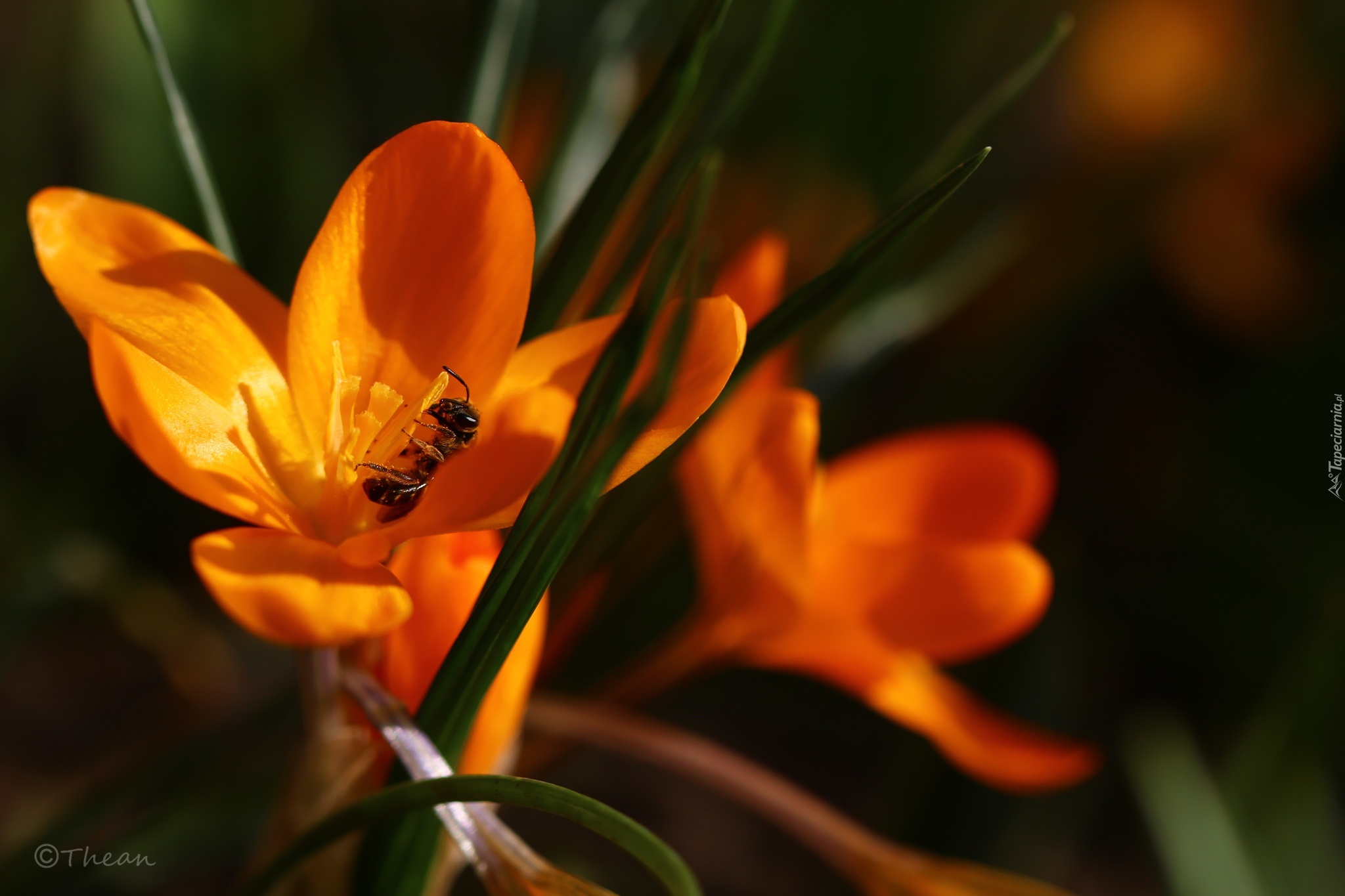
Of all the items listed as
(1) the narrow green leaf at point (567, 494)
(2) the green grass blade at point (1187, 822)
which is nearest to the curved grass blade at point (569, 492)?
(1) the narrow green leaf at point (567, 494)

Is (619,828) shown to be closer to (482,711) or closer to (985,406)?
(482,711)

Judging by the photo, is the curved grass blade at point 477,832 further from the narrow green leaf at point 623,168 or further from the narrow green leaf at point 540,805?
the narrow green leaf at point 623,168

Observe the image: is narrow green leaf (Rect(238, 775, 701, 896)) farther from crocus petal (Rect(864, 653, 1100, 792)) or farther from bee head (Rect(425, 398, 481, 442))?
crocus petal (Rect(864, 653, 1100, 792))

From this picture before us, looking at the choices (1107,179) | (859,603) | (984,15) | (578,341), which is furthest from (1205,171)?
(578,341)

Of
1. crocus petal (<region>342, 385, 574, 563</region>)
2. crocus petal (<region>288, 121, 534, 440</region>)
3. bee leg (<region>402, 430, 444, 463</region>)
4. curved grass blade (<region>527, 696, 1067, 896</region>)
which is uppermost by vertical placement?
crocus petal (<region>288, 121, 534, 440</region>)

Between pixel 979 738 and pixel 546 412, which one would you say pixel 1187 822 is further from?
pixel 546 412

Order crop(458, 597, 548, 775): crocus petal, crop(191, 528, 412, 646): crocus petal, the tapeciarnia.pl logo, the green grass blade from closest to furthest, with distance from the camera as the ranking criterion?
crop(191, 528, 412, 646): crocus petal, crop(458, 597, 548, 775): crocus petal, the green grass blade, the tapeciarnia.pl logo

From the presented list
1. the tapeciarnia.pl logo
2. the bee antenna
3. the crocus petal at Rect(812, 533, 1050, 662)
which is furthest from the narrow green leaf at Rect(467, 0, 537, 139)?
the tapeciarnia.pl logo
